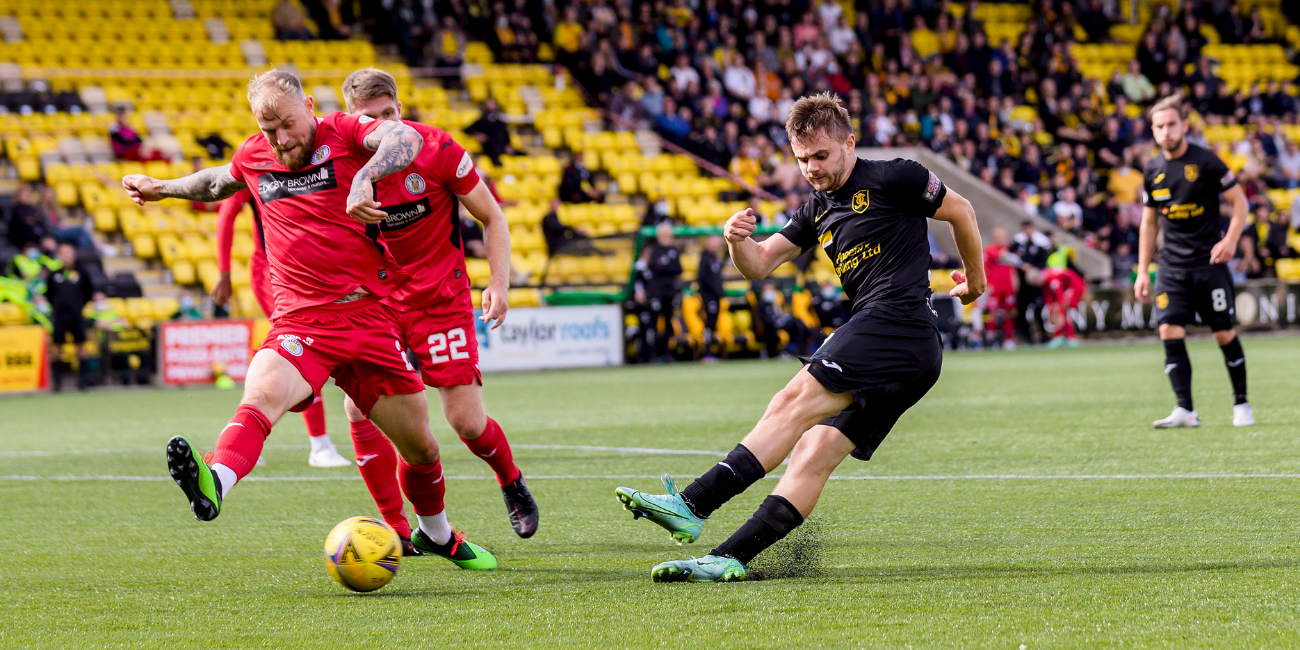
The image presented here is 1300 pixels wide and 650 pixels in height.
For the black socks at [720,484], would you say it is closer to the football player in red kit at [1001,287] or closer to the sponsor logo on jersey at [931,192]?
the sponsor logo on jersey at [931,192]

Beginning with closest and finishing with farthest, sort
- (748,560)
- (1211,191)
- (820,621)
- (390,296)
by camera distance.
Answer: (820,621)
(748,560)
(390,296)
(1211,191)

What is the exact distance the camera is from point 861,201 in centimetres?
486

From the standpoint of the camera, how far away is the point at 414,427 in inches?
190

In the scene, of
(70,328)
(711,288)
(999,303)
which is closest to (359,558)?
(70,328)

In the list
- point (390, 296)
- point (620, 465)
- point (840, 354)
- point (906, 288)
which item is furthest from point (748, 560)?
point (620, 465)

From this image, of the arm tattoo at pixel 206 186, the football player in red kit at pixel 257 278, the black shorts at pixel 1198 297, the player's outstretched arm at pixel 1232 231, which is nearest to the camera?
the arm tattoo at pixel 206 186

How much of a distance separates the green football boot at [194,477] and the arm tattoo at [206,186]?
1.23 metres

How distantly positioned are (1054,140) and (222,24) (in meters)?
16.2

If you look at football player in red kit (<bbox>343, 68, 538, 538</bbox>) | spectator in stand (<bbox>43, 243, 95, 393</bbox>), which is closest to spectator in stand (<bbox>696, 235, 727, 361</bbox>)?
spectator in stand (<bbox>43, 243, 95, 393</bbox>)

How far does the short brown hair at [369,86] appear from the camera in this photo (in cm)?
573

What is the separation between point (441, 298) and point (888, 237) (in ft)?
5.84

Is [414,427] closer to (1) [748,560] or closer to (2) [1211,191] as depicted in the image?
(1) [748,560]

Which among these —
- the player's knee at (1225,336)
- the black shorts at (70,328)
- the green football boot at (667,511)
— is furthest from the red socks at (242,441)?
the black shorts at (70,328)

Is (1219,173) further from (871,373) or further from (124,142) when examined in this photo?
(124,142)
